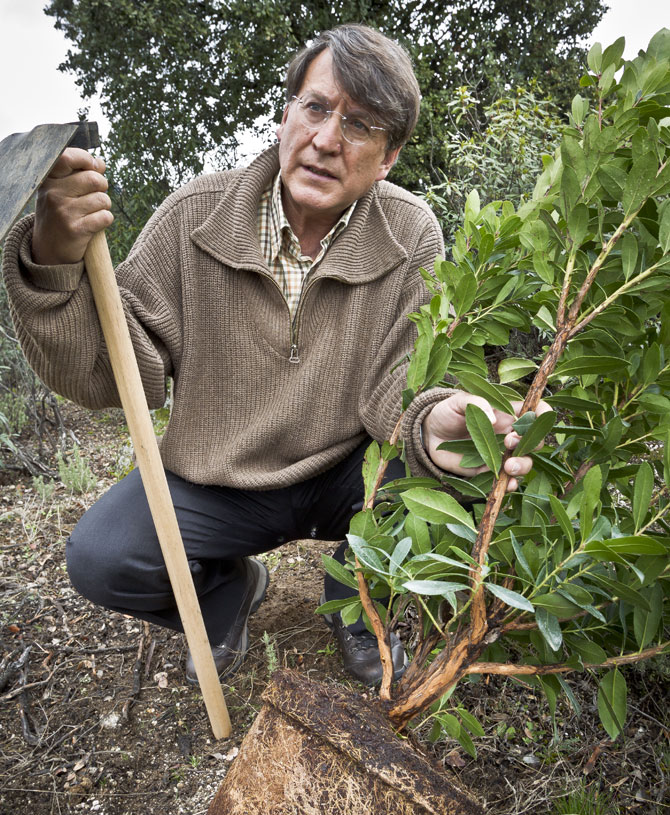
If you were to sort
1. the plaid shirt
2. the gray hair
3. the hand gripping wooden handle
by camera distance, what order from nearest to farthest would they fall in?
the hand gripping wooden handle < the gray hair < the plaid shirt

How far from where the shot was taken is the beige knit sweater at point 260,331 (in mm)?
2012

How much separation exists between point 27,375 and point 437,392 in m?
3.36

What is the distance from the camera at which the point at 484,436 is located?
997 millimetres

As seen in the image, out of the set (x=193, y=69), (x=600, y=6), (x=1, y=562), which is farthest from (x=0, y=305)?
(x=600, y=6)

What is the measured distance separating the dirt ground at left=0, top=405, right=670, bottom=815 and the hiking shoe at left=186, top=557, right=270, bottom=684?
0.04 m

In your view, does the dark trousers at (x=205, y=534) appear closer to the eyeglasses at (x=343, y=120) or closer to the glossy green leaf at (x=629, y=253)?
the eyeglasses at (x=343, y=120)

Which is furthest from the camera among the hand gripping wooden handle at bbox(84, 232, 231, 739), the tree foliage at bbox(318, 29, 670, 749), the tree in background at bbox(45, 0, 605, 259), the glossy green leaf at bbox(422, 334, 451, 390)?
the tree in background at bbox(45, 0, 605, 259)

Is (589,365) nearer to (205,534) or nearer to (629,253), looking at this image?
(629,253)

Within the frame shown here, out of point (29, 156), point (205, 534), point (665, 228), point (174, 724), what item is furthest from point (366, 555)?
point (174, 724)

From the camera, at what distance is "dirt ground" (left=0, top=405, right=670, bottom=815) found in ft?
5.56

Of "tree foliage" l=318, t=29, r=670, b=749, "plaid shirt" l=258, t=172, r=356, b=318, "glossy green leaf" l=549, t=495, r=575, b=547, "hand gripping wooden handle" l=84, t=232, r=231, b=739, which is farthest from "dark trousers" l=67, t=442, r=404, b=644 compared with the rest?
"glossy green leaf" l=549, t=495, r=575, b=547

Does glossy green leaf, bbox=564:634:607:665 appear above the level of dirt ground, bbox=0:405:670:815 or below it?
above

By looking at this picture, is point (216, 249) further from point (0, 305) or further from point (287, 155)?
point (0, 305)

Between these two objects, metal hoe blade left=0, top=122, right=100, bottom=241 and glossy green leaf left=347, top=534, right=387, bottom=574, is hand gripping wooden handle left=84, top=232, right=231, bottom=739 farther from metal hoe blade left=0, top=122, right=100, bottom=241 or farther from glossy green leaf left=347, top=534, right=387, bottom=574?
glossy green leaf left=347, top=534, right=387, bottom=574
